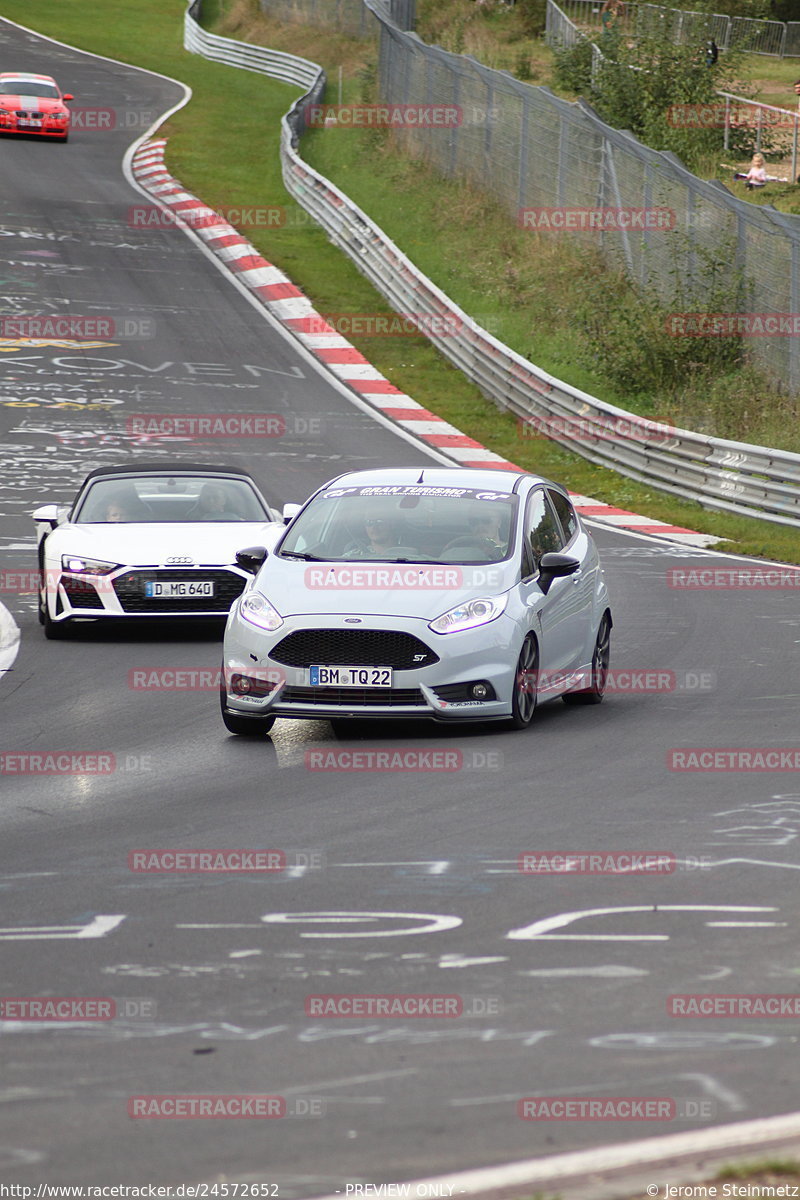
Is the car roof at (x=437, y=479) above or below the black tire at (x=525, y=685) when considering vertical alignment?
above

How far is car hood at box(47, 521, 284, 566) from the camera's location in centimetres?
1438

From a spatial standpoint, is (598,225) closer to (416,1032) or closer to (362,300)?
(362,300)

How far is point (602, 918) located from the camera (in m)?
6.62

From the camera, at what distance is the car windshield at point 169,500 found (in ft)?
50.5

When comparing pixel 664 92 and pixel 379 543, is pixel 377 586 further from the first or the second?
pixel 664 92

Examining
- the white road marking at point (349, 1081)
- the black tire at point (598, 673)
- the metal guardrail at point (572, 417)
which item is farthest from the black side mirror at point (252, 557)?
the metal guardrail at point (572, 417)

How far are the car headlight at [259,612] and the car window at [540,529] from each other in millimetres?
1830

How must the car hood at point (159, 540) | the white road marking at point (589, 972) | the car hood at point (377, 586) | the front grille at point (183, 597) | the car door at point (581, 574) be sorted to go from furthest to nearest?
the car hood at point (159, 540)
the front grille at point (183, 597)
the car door at point (581, 574)
the car hood at point (377, 586)
the white road marking at point (589, 972)

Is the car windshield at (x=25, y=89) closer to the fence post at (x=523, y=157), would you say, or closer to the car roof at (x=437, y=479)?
the fence post at (x=523, y=157)

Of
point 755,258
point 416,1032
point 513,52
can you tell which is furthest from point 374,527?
point 513,52

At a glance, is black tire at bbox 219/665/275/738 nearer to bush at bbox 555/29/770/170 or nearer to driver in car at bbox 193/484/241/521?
driver in car at bbox 193/484/241/521

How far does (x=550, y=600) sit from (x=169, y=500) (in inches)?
222

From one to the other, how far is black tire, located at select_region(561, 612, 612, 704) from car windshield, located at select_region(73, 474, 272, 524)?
431cm

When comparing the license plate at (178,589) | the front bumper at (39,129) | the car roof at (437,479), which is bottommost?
the front bumper at (39,129)
